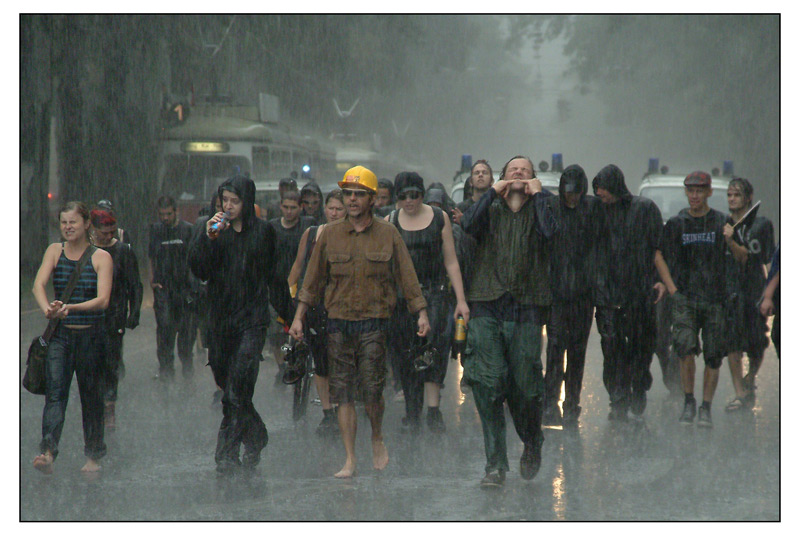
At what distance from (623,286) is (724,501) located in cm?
249

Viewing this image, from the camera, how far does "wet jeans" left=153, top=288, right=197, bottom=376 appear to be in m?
10.7

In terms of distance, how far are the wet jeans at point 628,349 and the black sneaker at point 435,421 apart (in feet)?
4.31

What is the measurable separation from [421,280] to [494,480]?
2.17 meters

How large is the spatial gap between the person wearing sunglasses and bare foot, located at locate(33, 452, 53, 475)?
2.51 meters

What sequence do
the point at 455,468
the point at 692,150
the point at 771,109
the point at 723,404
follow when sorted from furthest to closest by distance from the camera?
the point at 692,150 → the point at 771,109 → the point at 723,404 → the point at 455,468

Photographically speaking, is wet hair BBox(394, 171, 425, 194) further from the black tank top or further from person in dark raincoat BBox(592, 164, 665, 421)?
person in dark raincoat BBox(592, 164, 665, 421)

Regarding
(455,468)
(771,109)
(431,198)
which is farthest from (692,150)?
(455,468)

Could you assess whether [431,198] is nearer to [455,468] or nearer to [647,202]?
[647,202]

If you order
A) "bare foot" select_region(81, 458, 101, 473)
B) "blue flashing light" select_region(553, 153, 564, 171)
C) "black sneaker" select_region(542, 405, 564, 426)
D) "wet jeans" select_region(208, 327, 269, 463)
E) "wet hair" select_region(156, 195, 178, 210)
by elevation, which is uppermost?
"blue flashing light" select_region(553, 153, 564, 171)

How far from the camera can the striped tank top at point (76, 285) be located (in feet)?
22.8

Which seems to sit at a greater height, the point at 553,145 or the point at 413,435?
the point at 553,145

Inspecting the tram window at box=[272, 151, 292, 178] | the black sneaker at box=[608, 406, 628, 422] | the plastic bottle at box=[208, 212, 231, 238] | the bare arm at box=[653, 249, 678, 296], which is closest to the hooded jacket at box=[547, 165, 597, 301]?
the bare arm at box=[653, 249, 678, 296]

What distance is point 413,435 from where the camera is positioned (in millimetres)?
8180

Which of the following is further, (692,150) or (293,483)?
(692,150)
